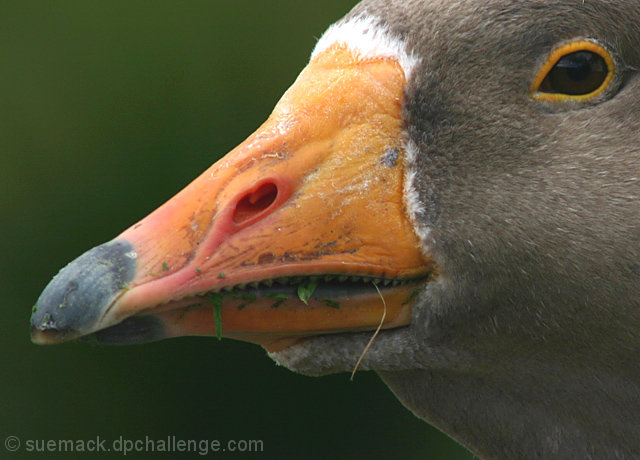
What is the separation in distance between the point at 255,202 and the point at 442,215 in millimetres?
545

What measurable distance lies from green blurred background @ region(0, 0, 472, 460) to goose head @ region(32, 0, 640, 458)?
445 cm

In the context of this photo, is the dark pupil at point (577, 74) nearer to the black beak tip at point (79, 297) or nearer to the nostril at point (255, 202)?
the nostril at point (255, 202)

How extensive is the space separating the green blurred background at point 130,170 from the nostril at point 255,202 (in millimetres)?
4570

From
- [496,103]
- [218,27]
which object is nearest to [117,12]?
[218,27]

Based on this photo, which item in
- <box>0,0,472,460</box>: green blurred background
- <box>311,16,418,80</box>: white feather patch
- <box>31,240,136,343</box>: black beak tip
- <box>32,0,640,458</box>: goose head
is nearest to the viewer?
<box>31,240,136,343</box>: black beak tip

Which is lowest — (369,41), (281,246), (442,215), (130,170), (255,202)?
(130,170)

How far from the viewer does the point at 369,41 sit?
10.9 feet

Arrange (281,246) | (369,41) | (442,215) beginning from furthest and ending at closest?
(369,41) < (442,215) < (281,246)

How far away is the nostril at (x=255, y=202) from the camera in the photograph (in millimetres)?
3023

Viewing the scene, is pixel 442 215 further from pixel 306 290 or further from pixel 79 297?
pixel 79 297

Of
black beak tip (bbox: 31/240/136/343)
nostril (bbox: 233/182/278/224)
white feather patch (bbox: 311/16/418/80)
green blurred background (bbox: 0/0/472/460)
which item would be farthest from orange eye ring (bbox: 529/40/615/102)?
green blurred background (bbox: 0/0/472/460)

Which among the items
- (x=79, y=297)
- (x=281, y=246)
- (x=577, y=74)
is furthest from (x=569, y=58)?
(x=79, y=297)

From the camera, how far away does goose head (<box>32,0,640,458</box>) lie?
9.87ft

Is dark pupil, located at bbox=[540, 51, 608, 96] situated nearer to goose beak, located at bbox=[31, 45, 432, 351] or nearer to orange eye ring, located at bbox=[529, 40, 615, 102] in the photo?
orange eye ring, located at bbox=[529, 40, 615, 102]
